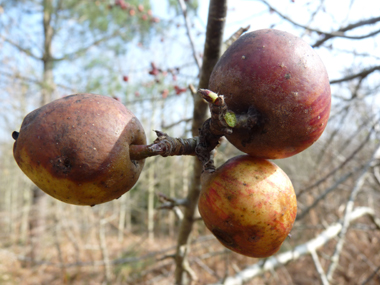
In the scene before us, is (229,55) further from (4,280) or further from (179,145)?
(4,280)

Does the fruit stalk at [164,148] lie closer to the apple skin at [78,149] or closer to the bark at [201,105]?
the apple skin at [78,149]

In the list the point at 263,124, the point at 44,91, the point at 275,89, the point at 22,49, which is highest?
the point at 275,89

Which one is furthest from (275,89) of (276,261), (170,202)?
(276,261)

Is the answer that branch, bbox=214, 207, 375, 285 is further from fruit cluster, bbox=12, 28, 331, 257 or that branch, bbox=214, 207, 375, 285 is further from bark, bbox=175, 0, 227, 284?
fruit cluster, bbox=12, 28, 331, 257

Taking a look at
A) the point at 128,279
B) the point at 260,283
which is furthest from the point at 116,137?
the point at 128,279

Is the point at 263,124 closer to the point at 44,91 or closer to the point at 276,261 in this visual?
the point at 276,261

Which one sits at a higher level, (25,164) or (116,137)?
(116,137)

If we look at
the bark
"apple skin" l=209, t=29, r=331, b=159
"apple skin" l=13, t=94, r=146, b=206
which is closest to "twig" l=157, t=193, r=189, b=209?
the bark
